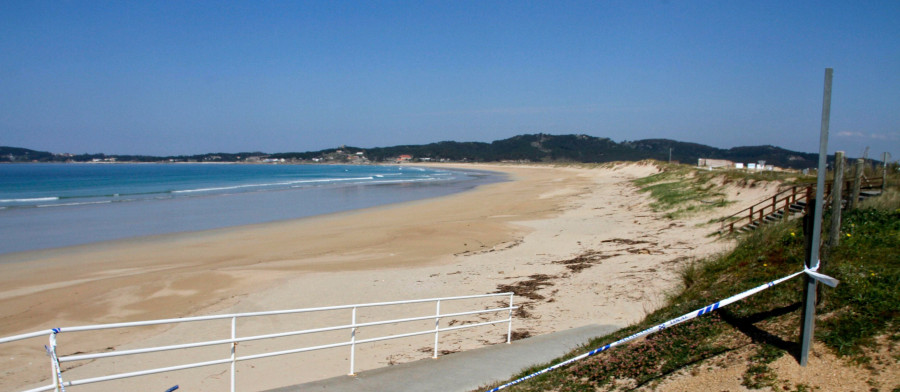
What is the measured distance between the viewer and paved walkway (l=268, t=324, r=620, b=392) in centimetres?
566

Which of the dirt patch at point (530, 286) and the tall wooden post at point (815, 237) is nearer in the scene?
the tall wooden post at point (815, 237)

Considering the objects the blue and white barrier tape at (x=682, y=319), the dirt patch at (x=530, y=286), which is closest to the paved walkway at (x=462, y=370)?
the blue and white barrier tape at (x=682, y=319)

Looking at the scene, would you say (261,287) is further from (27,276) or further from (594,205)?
(594,205)

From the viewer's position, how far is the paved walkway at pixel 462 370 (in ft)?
18.6

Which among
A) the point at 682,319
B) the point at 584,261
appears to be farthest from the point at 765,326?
the point at 584,261

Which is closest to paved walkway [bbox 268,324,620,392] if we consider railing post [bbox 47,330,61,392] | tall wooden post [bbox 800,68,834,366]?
railing post [bbox 47,330,61,392]

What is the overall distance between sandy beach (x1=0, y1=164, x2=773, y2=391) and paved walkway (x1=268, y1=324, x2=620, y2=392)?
3.66 ft

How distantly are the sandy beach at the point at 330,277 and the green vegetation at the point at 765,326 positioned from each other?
238cm

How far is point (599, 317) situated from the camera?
9.38 m

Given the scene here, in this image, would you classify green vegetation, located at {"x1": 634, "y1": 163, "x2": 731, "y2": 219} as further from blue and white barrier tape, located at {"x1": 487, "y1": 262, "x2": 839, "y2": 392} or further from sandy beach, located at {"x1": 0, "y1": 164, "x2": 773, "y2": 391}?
blue and white barrier tape, located at {"x1": 487, "y1": 262, "x2": 839, "y2": 392}

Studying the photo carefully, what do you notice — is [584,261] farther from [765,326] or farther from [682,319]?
[682,319]

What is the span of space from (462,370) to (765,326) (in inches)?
124

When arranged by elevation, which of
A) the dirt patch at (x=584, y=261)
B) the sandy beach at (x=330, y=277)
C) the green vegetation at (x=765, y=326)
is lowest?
the sandy beach at (x=330, y=277)

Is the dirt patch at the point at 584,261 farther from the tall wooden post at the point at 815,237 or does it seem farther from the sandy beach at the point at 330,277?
the tall wooden post at the point at 815,237
